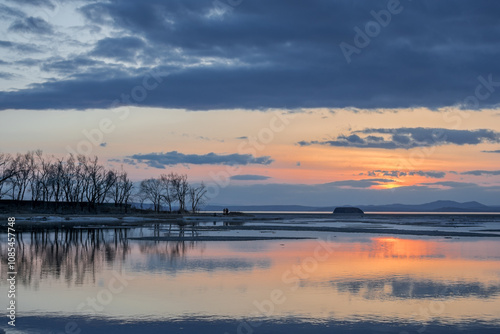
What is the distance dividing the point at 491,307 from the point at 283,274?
1087 centimetres

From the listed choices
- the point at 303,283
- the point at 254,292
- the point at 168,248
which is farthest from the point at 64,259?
the point at 303,283

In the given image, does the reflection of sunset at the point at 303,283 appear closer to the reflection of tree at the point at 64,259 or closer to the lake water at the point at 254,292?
the lake water at the point at 254,292

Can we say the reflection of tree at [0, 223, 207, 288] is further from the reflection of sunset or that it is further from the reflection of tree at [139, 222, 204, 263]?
the reflection of sunset

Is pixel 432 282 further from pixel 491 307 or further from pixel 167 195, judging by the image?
pixel 167 195

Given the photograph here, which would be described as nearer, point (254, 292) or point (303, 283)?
point (254, 292)

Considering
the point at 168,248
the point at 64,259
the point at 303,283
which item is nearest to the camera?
the point at 303,283

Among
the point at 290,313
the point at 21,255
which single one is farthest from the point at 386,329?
the point at 21,255

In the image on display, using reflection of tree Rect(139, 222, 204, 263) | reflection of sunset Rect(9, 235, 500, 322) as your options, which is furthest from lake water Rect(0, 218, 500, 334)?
reflection of tree Rect(139, 222, 204, 263)

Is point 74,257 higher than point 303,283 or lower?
higher

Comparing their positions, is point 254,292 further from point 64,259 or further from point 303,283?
point 64,259

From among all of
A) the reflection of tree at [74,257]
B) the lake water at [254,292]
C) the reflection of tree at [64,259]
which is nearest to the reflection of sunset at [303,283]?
the lake water at [254,292]

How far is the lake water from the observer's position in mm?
16891

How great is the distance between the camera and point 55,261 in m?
32.5

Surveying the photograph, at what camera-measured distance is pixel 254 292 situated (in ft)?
73.5
